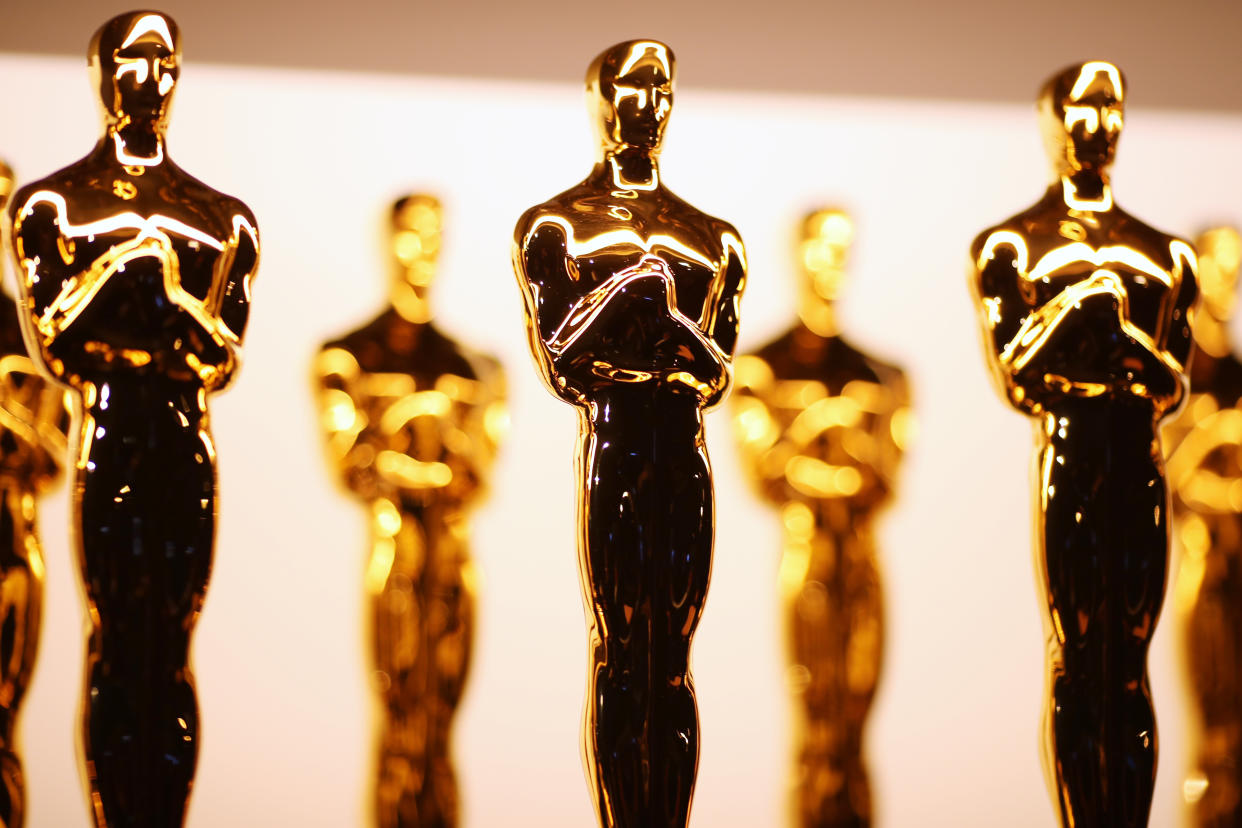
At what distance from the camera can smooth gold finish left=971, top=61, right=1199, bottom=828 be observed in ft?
12.1

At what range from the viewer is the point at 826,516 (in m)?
4.94

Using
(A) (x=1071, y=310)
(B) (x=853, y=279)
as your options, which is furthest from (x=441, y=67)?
(A) (x=1071, y=310)

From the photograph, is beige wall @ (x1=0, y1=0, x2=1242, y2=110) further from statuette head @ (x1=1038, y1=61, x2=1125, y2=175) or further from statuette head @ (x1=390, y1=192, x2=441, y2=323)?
statuette head @ (x1=1038, y1=61, x2=1125, y2=175)

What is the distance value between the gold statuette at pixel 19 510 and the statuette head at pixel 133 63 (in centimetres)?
106

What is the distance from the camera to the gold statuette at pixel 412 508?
4.69 meters

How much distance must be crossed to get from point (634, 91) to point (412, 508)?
153 centimetres

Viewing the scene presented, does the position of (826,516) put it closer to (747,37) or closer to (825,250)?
(825,250)

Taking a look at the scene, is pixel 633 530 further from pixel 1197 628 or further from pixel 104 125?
pixel 1197 628

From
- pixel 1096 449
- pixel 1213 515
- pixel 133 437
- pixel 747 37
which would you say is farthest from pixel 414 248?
pixel 1213 515

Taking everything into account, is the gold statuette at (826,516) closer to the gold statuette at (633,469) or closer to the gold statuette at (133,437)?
the gold statuette at (633,469)

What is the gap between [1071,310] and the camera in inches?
147

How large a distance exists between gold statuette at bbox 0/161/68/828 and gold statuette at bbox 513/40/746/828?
66.2 inches

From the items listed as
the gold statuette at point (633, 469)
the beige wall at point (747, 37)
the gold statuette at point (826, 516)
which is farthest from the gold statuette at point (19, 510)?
the gold statuette at point (826, 516)

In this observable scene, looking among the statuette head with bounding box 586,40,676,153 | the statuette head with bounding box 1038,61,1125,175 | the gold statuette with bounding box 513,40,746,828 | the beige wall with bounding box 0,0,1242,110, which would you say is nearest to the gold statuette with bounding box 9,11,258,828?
the gold statuette with bounding box 513,40,746,828
